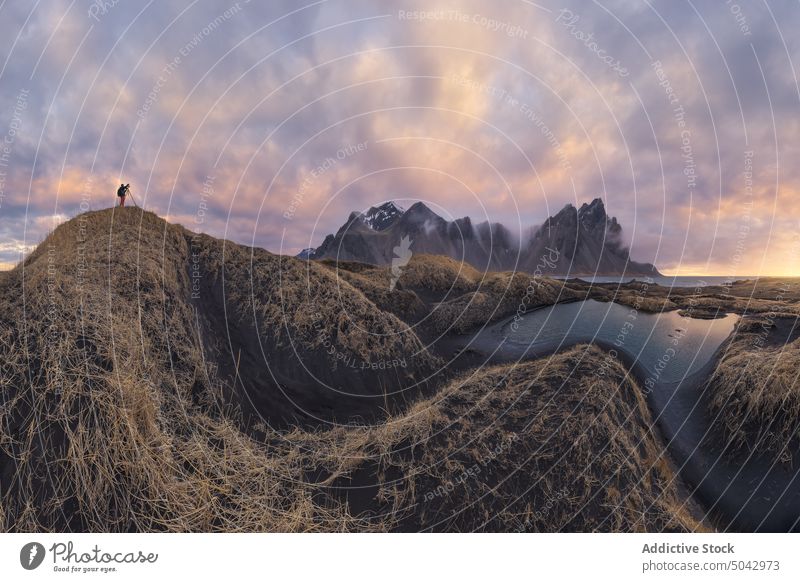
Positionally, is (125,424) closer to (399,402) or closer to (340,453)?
(340,453)

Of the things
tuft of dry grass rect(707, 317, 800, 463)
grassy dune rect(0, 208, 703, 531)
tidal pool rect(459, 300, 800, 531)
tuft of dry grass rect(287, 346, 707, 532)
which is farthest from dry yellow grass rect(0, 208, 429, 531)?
tuft of dry grass rect(707, 317, 800, 463)

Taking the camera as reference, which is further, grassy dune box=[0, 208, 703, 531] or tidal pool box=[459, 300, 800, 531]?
tidal pool box=[459, 300, 800, 531]

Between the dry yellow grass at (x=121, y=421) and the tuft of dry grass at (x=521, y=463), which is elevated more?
the dry yellow grass at (x=121, y=421)

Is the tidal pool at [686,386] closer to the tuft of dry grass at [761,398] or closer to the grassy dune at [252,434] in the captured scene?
the tuft of dry grass at [761,398]

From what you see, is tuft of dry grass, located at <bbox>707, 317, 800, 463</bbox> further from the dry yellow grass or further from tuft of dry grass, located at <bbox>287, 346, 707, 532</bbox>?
the dry yellow grass

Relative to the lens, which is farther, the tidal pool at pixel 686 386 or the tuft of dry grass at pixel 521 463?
the tidal pool at pixel 686 386

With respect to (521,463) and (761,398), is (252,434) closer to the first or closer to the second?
(521,463)

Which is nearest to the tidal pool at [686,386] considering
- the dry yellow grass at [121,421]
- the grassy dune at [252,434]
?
the grassy dune at [252,434]

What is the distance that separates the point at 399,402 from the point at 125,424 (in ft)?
31.9

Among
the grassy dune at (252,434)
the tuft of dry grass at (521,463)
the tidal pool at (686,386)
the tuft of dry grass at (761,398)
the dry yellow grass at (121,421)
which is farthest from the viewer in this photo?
the tuft of dry grass at (761,398)

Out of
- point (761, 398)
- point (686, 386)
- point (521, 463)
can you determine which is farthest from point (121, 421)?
point (686, 386)

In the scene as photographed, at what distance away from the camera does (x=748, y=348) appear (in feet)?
44.2
